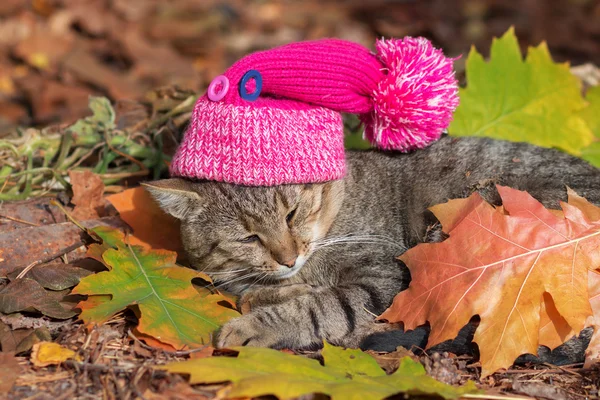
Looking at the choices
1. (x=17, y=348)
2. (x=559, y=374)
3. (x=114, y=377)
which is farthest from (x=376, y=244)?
(x=17, y=348)

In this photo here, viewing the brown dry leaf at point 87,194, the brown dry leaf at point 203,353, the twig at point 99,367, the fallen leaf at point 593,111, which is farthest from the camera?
the fallen leaf at point 593,111

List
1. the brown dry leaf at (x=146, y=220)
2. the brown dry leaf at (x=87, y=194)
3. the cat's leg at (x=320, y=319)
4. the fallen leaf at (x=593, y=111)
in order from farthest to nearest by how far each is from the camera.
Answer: the fallen leaf at (x=593, y=111) → the brown dry leaf at (x=87, y=194) → the brown dry leaf at (x=146, y=220) → the cat's leg at (x=320, y=319)

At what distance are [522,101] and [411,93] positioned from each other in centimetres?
128

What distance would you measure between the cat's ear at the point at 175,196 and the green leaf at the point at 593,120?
7.75 feet

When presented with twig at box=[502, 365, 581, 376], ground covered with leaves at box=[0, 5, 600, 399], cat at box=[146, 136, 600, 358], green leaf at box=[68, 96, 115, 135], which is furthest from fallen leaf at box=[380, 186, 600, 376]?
green leaf at box=[68, 96, 115, 135]

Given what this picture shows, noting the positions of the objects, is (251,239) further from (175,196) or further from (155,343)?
(155,343)

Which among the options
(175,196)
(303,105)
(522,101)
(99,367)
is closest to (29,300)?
(99,367)

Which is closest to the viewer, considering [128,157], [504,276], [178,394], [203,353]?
[178,394]

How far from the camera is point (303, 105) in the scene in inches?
103

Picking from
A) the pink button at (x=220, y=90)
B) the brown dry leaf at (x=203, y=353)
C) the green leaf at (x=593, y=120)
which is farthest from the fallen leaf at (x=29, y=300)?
the green leaf at (x=593, y=120)

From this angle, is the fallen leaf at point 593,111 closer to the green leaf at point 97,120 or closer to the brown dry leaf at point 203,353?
the brown dry leaf at point 203,353

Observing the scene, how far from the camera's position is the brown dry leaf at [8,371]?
78.0 inches

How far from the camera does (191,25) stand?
684 cm

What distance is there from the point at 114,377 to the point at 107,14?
5.44 m
